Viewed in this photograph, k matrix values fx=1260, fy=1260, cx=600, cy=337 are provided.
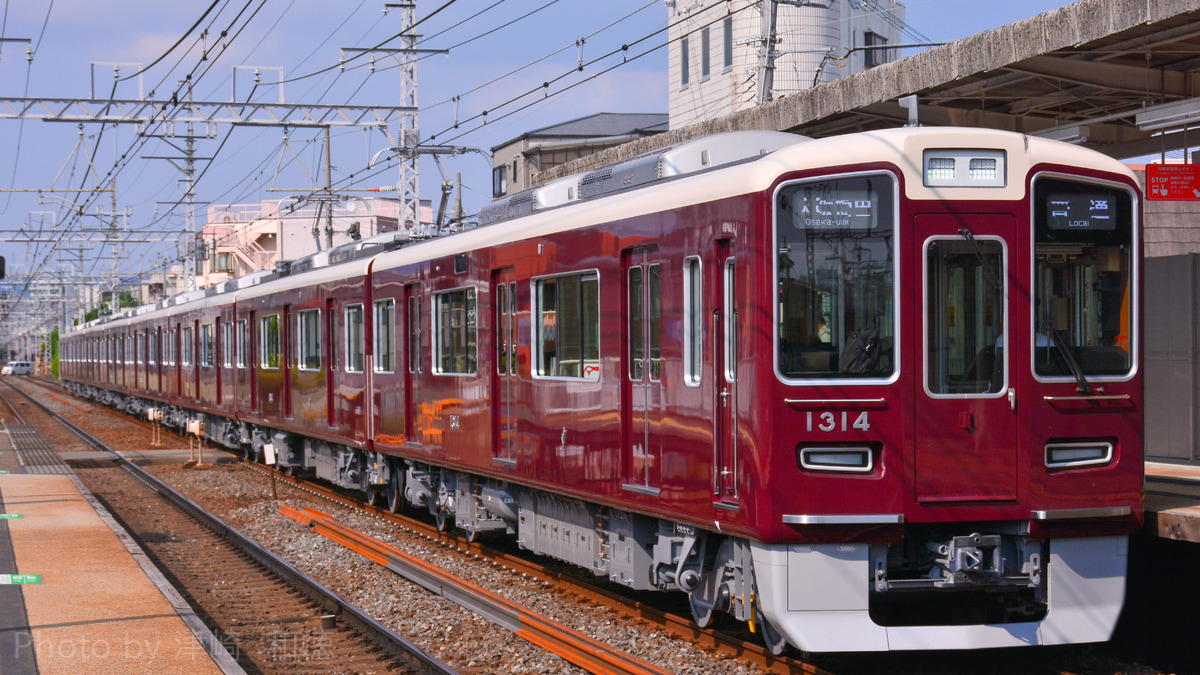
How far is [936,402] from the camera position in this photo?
671 centimetres

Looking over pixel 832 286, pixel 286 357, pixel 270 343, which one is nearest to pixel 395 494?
pixel 286 357

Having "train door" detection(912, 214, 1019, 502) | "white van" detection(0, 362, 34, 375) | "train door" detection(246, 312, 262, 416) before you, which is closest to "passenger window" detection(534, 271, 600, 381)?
"train door" detection(912, 214, 1019, 502)

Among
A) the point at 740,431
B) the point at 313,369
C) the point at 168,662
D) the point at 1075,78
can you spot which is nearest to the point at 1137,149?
the point at 1075,78

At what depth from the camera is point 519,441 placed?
32.6ft

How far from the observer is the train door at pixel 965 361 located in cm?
670

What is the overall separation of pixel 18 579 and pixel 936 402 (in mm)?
7146

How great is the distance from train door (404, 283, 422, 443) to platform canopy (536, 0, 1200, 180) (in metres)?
3.92

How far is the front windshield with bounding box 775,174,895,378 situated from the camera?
669cm

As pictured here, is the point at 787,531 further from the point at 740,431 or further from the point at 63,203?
the point at 63,203

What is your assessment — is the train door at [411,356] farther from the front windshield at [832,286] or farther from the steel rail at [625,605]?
the front windshield at [832,286]

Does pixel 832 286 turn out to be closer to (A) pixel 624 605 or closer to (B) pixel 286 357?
(A) pixel 624 605

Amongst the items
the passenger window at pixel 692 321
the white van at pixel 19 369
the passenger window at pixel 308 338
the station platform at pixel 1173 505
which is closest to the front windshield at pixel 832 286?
the passenger window at pixel 692 321

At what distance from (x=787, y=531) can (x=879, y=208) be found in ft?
5.85

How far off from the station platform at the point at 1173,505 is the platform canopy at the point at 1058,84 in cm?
245
